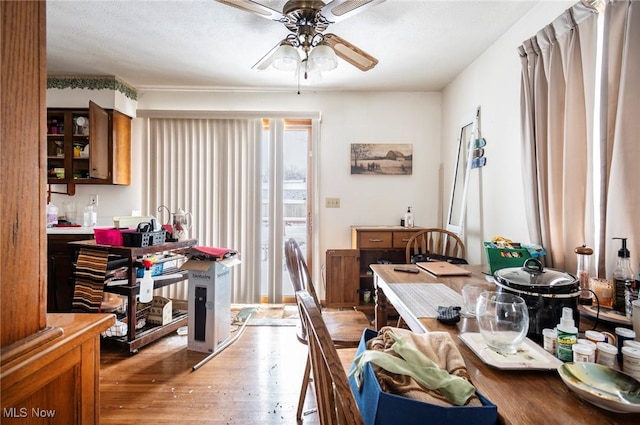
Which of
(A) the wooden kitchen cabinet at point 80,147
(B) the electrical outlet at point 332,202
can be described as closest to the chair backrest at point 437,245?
(B) the electrical outlet at point 332,202

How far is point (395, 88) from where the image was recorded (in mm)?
3227

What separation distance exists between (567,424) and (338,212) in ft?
9.31

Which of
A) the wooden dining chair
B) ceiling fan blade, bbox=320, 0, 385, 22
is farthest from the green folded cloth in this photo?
ceiling fan blade, bbox=320, 0, 385, 22

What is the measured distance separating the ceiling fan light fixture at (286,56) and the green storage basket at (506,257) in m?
1.53

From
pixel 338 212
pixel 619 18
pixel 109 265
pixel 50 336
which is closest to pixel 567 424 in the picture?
pixel 50 336

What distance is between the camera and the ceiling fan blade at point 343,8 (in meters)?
1.37

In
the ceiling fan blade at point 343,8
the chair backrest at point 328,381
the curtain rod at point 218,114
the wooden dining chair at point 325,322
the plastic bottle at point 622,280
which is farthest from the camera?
the curtain rod at point 218,114

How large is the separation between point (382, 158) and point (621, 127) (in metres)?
2.23

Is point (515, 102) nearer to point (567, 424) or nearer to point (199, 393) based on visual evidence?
point (567, 424)

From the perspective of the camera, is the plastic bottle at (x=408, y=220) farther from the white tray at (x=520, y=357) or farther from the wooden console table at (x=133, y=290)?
the white tray at (x=520, y=357)

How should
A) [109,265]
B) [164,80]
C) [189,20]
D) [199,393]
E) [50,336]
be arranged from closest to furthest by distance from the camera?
[50,336], [199,393], [189,20], [109,265], [164,80]

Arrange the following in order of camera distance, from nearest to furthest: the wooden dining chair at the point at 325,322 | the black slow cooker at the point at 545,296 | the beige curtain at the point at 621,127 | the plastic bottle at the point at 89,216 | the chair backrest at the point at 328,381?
the chair backrest at the point at 328,381 → the black slow cooker at the point at 545,296 → the beige curtain at the point at 621,127 → the wooden dining chair at the point at 325,322 → the plastic bottle at the point at 89,216

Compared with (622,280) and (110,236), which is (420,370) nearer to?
(622,280)

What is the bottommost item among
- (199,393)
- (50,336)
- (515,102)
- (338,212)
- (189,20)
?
(199,393)
